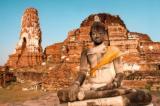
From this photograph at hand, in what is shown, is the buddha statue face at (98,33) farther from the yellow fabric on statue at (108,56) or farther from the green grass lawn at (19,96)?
the green grass lawn at (19,96)

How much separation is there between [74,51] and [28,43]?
12.1 m

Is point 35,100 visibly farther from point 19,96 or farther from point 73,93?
point 73,93

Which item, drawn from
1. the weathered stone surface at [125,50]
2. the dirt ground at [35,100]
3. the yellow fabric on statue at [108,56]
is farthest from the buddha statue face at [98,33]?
the weathered stone surface at [125,50]

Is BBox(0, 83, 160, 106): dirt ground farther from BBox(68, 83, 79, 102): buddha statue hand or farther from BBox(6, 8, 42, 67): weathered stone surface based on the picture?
BBox(6, 8, 42, 67): weathered stone surface

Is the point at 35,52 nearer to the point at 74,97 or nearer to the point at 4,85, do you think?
the point at 4,85

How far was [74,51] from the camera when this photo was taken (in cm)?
2756

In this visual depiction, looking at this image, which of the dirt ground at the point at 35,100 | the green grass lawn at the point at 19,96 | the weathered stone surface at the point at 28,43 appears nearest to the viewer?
the dirt ground at the point at 35,100

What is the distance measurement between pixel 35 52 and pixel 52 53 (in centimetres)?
249

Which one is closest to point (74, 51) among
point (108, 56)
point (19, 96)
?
point (19, 96)

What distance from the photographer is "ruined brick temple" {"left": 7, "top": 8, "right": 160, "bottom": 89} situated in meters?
23.7

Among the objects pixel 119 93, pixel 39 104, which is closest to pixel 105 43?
pixel 119 93

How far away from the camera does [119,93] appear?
210 inches

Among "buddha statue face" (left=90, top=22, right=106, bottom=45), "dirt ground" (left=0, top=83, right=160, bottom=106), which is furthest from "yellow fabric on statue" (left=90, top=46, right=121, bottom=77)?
"dirt ground" (left=0, top=83, right=160, bottom=106)

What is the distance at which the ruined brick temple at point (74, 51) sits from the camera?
23720 mm
